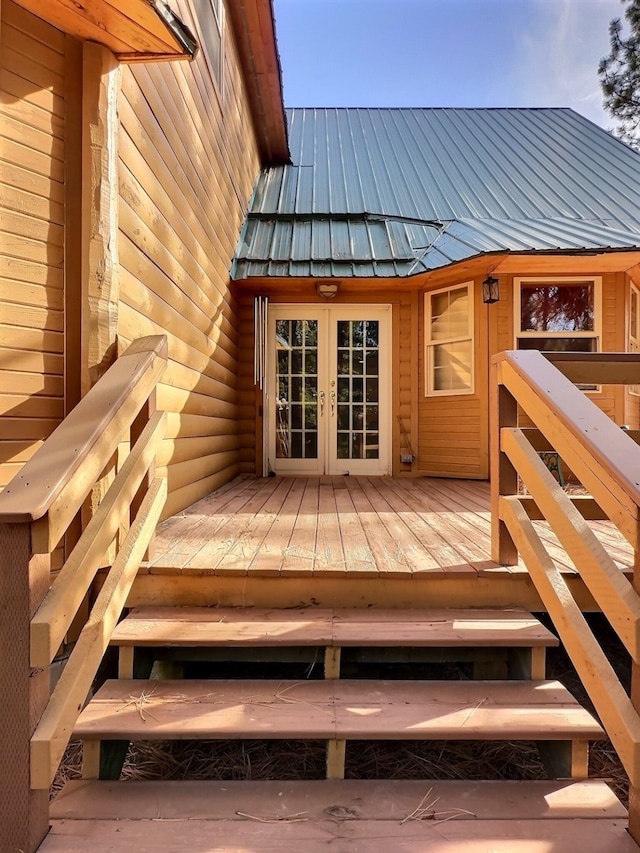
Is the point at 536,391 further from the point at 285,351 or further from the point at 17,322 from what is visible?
the point at 285,351

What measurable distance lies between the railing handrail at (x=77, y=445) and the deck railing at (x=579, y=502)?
1.40m

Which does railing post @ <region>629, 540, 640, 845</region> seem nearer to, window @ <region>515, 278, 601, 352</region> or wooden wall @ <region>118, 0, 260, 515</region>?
wooden wall @ <region>118, 0, 260, 515</region>

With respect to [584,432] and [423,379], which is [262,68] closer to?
[423,379]

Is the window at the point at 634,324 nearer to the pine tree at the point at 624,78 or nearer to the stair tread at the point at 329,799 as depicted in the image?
the stair tread at the point at 329,799

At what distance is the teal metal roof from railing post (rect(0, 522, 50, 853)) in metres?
3.98

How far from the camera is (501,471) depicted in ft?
6.45

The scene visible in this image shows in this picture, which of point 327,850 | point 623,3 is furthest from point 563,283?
point 623,3

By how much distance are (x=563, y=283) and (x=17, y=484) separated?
17.6 feet

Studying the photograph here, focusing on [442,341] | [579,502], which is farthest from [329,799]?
[442,341]

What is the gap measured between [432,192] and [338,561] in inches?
224

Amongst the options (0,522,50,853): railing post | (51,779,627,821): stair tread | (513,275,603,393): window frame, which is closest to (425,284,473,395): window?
(513,275,603,393): window frame

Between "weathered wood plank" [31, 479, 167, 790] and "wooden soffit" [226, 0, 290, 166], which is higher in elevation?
"wooden soffit" [226, 0, 290, 166]

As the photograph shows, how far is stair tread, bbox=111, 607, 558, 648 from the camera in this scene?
5.19 ft

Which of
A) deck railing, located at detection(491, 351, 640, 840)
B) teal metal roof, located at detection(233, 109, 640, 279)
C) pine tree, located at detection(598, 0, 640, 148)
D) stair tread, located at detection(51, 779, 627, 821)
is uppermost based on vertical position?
Answer: pine tree, located at detection(598, 0, 640, 148)
